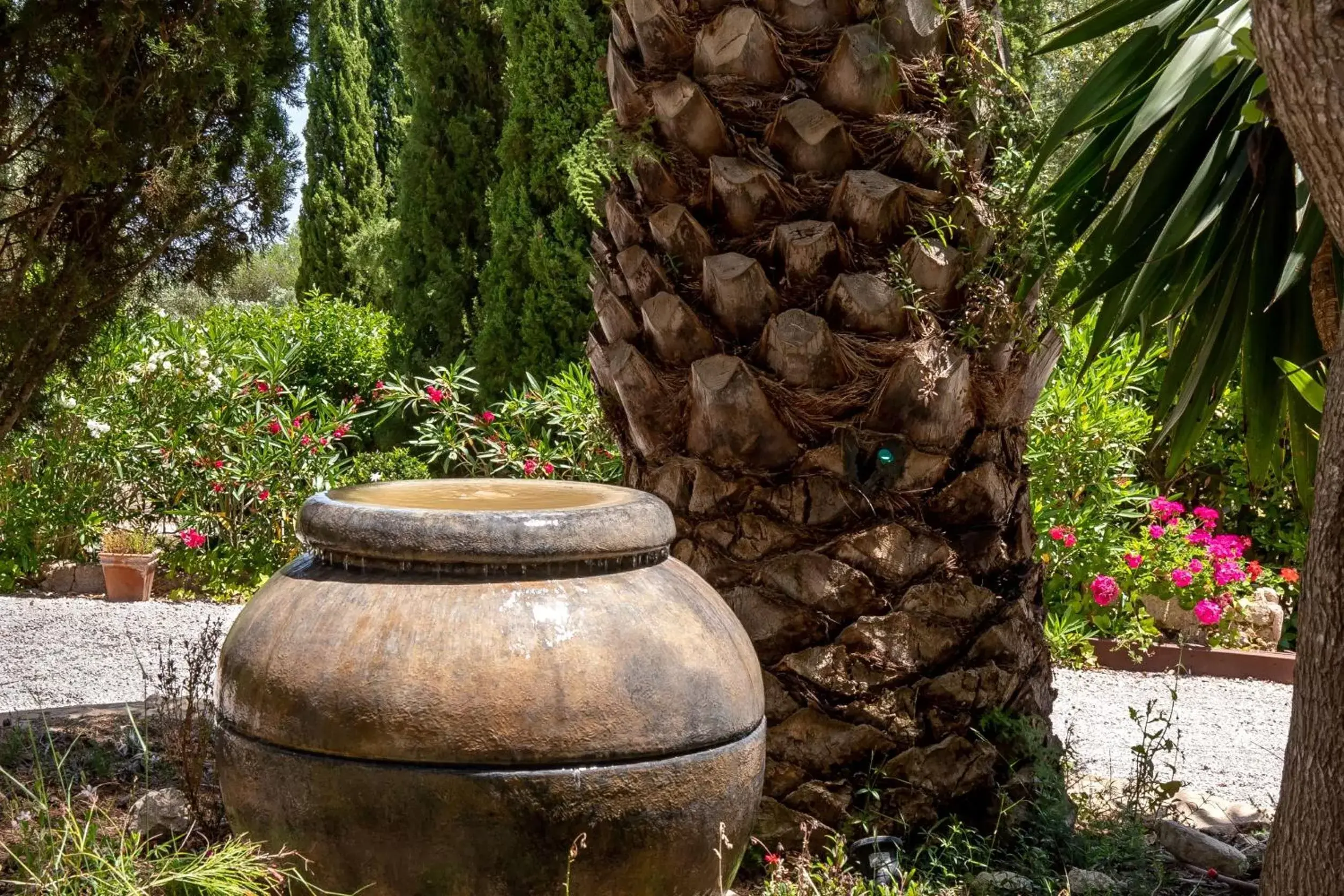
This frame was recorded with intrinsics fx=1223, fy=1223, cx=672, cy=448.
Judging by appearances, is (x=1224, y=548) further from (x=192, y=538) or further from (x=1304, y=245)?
(x=192, y=538)

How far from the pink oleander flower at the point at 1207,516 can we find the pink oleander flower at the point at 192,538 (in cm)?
552

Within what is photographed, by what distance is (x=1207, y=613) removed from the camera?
19.6 ft

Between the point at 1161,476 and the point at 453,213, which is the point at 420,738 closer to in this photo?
the point at 1161,476

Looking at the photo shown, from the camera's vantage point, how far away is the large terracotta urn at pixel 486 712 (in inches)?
84.7

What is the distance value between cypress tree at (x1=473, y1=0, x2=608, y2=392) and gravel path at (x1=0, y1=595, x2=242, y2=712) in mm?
2560

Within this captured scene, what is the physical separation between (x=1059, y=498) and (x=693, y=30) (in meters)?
4.04

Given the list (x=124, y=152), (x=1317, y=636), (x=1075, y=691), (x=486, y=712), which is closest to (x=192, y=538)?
(x=124, y=152)

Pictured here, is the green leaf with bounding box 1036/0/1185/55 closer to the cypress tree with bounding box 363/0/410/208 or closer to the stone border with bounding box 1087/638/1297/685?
the stone border with bounding box 1087/638/1297/685

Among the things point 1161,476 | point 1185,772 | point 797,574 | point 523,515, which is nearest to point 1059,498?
point 1161,476

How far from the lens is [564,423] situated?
22.0ft

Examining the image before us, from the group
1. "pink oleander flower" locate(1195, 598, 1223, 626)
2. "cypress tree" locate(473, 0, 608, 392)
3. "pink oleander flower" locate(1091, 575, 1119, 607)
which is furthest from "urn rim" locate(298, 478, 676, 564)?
"cypress tree" locate(473, 0, 608, 392)

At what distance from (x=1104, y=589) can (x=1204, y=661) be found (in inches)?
29.5

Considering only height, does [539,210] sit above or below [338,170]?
below

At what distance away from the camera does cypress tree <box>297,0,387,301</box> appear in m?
12.5
